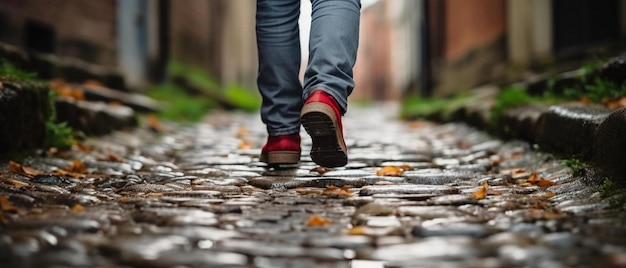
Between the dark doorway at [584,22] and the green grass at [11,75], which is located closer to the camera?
the green grass at [11,75]

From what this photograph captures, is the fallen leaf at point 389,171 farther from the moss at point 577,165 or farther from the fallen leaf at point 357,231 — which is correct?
the fallen leaf at point 357,231

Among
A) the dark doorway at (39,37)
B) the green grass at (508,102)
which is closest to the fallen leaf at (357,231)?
the green grass at (508,102)

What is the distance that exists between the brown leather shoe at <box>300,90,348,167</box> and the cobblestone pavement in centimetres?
10

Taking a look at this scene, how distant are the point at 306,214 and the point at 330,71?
2.50 feet

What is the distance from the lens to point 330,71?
8.11 ft

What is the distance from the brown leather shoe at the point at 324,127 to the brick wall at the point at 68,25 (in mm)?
4076

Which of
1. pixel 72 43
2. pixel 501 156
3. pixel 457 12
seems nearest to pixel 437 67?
pixel 457 12

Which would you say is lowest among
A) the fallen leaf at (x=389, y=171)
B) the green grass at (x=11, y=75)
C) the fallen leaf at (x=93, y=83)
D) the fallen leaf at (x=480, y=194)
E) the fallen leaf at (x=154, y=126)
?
the fallen leaf at (x=480, y=194)

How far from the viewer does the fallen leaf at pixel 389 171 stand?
273 centimetres

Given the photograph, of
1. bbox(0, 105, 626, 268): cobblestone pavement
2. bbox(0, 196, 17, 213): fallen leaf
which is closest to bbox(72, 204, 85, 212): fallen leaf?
bbox(0, 105, 626, 268): cobblestone pavement

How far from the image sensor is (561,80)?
3.93m

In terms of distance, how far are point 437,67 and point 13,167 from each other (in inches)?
354

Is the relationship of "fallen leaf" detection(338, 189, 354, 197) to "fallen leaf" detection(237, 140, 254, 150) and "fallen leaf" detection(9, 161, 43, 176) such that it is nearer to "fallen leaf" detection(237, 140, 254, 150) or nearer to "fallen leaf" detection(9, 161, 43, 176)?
"fallen leaf" detection(9, 161, 43, 176)

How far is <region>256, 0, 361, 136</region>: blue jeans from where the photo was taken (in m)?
2.50
